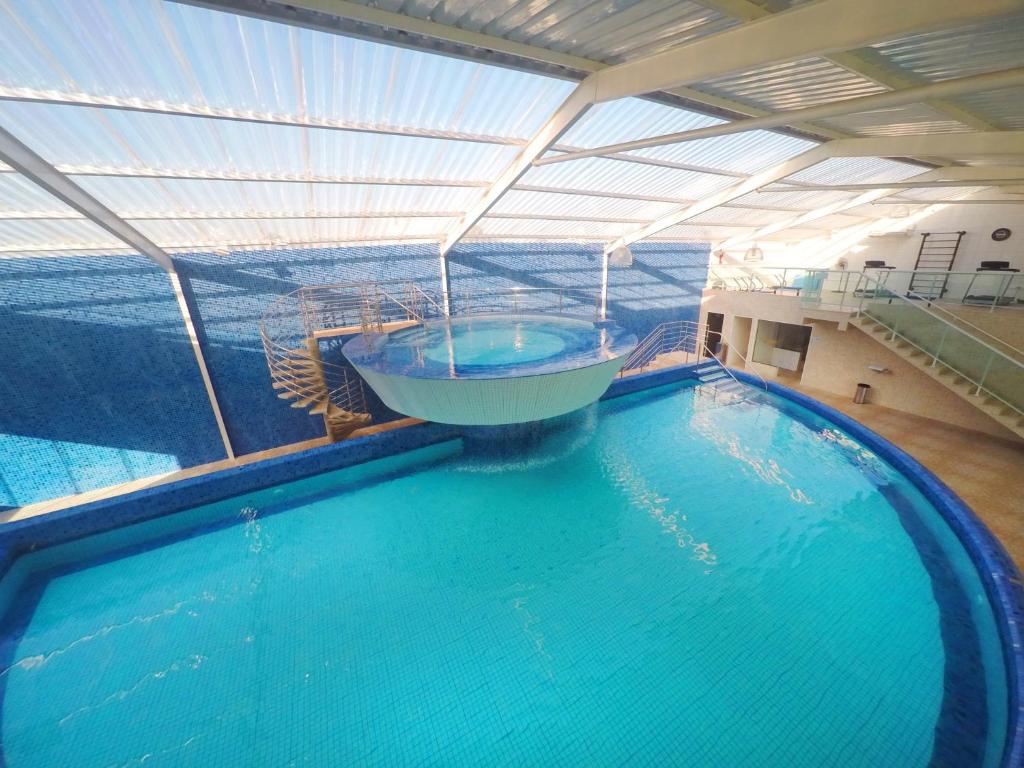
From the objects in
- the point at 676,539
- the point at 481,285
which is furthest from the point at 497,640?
the point at 481,285

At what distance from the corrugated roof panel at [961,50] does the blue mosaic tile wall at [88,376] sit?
326 inches

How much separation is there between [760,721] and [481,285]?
7314 millimetres

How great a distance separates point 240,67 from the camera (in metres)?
2.62

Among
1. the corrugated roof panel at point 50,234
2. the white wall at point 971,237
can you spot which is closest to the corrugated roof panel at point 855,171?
the white wall at point 971,237

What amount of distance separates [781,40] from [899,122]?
132 inches

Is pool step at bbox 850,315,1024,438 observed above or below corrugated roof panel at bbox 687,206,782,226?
below

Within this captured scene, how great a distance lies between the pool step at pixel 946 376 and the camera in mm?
4559

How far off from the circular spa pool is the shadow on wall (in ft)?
8.25

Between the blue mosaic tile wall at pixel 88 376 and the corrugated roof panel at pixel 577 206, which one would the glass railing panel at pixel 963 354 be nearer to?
the corrugated roof panel at pixel 577 206

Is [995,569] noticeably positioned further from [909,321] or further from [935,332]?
[909,321]

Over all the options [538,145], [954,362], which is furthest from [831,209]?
[538,145]

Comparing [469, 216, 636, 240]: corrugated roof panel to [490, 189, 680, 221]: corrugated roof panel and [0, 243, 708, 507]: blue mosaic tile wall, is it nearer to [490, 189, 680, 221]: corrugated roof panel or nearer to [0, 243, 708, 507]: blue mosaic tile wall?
[490, 189, 680, 221]: corrugated roof panel

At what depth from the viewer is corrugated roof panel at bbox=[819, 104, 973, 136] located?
3570 millimetres

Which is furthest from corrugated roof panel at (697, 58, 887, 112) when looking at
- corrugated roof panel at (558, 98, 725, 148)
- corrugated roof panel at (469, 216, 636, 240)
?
corrugated roof panel at (469, 216, 636, 240)
